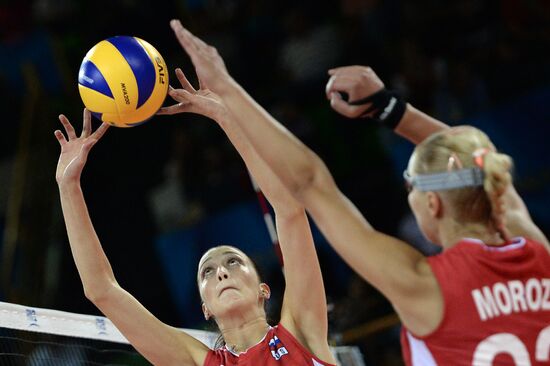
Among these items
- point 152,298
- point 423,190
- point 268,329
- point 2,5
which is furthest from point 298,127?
point 423,190

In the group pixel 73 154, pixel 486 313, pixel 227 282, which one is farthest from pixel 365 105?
pixel 73 154

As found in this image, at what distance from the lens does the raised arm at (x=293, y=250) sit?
3709mm

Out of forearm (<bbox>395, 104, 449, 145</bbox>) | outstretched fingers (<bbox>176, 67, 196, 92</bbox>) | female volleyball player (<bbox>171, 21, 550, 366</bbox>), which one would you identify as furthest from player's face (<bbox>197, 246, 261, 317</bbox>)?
female volleyball player (<bbox>171, 21, 550, 366</bbox>)

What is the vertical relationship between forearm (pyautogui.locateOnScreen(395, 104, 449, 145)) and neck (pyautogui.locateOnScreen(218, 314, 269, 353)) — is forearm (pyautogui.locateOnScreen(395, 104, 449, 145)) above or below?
above

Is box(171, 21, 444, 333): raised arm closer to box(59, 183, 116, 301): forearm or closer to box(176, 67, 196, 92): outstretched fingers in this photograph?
box(176, 67, 196, 92): outstretched fingers

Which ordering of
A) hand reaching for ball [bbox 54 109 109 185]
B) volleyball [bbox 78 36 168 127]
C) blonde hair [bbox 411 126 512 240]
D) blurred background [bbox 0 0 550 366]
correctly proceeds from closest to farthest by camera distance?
blonde hair [bbox 411 126 512 240], hand reaching for ball [bbox 54 109 109 185], volleyball [bbox 78 36 168 127], blurred background [bbox 0 0 550 366]

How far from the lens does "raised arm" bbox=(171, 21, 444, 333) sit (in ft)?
8.09

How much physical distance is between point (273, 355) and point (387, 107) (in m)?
1.21

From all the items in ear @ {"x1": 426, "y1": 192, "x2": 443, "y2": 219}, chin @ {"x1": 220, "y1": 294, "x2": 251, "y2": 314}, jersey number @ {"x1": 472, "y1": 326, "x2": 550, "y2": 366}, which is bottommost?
jersey number @ {"x1": 472, "y1": 326, "x2": 550, "y2": 366}

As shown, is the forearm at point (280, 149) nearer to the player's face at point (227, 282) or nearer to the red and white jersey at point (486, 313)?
the red and white jersey at point (486, 313)

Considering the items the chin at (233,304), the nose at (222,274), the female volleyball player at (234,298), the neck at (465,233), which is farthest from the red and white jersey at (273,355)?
the neck at (465,233)

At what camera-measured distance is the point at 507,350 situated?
8.17ft

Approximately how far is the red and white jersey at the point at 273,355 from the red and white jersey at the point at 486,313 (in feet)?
3.98

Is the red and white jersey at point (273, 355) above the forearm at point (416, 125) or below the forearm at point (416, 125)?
below
